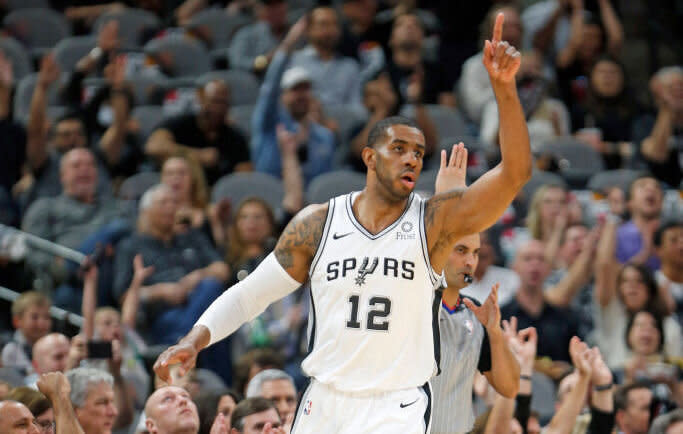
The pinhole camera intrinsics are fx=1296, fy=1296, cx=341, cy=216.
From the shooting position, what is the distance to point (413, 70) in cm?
1275

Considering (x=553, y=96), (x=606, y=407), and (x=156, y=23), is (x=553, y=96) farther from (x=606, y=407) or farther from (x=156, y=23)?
(x=606, y=407)

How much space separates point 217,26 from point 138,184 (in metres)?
3.53

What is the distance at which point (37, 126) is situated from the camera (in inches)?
436

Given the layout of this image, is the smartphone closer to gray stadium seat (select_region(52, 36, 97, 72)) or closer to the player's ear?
the player's ear

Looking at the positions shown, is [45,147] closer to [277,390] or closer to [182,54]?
[182,54]

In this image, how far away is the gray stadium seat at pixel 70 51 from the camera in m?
13.0

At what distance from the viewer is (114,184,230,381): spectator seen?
381 inches

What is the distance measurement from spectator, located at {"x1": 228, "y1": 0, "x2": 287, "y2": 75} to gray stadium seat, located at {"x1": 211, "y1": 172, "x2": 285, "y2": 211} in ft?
8.18

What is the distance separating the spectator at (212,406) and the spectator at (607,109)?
603cm

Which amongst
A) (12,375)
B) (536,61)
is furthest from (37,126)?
(536,61)

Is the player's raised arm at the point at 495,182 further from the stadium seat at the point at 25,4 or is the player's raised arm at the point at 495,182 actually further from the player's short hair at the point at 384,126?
the stadium seat at the point at 25,4

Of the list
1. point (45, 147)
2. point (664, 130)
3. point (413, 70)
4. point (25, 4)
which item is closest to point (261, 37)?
point (413, 70)

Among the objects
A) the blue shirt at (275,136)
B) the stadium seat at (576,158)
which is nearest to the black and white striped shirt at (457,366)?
the blue shirt at (275,136)

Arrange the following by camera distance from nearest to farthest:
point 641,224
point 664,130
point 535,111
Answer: point 641,224 < point 664,130 < point 535,111
